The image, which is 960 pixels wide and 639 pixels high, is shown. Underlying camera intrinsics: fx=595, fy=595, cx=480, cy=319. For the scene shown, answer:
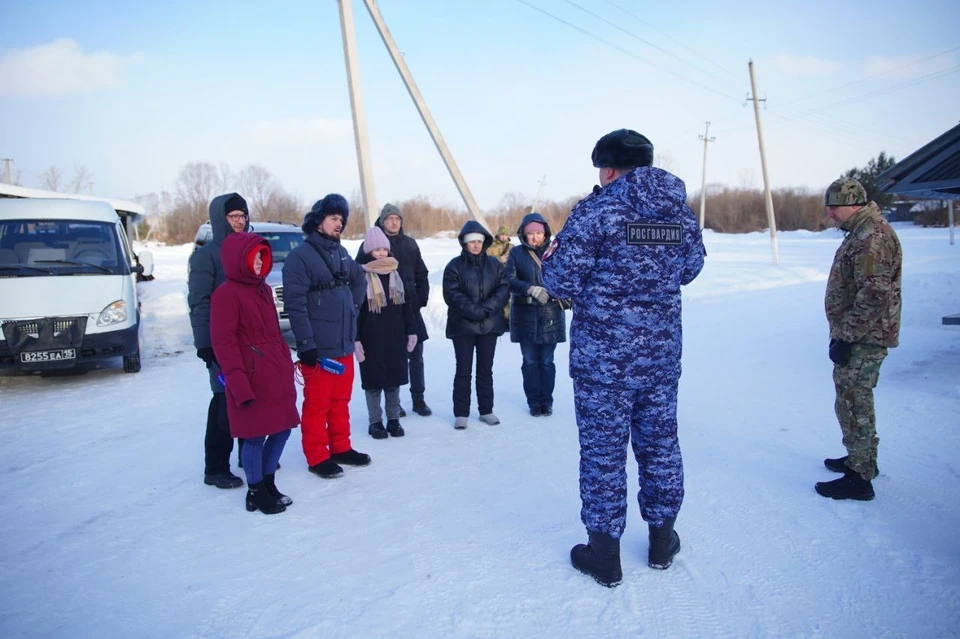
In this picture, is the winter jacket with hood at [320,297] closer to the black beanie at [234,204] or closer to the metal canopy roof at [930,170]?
the black beanie at [234,204]

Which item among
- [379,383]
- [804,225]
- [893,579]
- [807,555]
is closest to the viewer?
[893,579]

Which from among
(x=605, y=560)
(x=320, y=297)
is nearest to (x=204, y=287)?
(x=320, y=297)

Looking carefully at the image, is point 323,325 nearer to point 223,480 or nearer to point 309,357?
point 309,357

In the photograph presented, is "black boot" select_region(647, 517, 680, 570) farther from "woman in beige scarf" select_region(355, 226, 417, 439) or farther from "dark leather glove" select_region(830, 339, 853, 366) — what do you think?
"woman in beige scarf" select_region(355, 226, 417, 439)

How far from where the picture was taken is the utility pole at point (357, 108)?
10938mm

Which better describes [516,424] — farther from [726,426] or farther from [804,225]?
[804,225]

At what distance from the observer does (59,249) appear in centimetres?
795

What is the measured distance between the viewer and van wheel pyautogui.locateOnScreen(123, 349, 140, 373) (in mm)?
7884

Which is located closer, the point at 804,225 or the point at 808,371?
the point at 808,371

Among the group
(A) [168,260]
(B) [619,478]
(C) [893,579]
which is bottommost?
(C) [893,579]

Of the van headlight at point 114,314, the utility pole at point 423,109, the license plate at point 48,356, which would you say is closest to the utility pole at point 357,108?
the utility pole at point 423,109

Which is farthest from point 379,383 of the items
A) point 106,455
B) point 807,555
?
point 807,555

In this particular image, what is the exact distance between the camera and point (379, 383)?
211 inches

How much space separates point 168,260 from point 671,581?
31.2 metres
